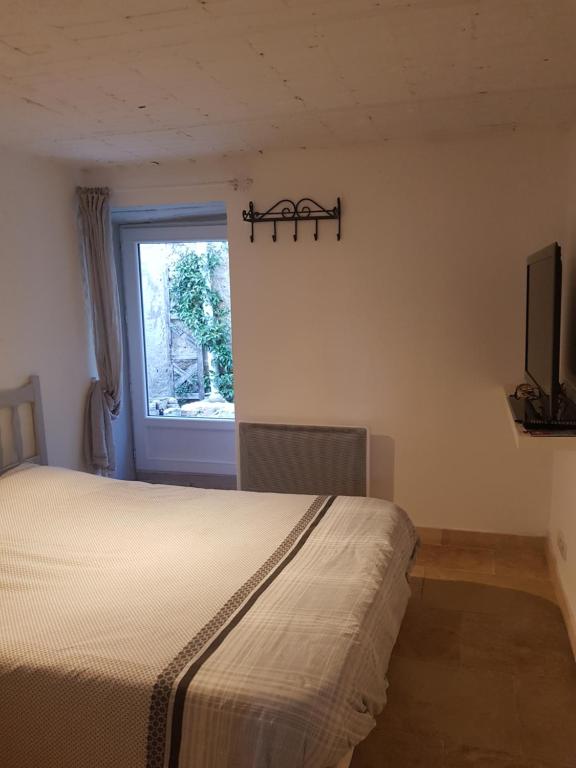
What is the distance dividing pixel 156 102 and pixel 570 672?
2.83 metres

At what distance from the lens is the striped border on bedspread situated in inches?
58.4

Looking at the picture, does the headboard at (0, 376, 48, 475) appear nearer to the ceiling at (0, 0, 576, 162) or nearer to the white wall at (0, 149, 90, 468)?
the white wall at (0, 149, 90, 468)

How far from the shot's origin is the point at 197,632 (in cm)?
174

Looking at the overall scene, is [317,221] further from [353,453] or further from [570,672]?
[570,672]

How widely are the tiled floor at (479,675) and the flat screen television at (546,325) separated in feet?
3.33

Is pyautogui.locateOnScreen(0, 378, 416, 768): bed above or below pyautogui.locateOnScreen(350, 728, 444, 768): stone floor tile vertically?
above

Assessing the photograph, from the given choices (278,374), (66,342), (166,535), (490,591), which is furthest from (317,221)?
(490,591)

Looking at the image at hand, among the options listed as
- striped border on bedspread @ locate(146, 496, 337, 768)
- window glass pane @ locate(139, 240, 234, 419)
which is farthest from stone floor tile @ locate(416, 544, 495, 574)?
window glass pane @ locate(139, 240, 234, 419)

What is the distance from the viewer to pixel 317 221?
3424mm

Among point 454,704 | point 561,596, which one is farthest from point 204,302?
point 454,704

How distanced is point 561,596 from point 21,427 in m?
2.87

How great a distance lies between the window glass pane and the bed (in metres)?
1.85

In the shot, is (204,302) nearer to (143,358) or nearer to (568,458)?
(143,358)

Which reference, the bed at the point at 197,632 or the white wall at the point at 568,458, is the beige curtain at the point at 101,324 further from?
the white wall at the point at 568,458
